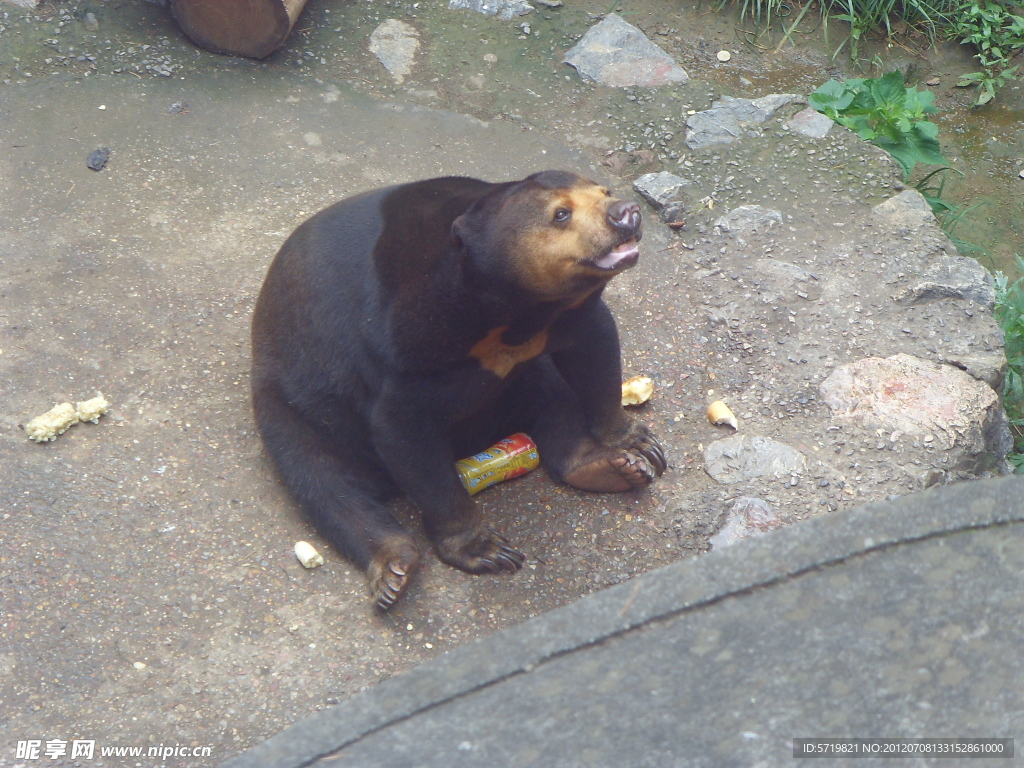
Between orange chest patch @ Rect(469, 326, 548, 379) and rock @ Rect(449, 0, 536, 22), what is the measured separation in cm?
308

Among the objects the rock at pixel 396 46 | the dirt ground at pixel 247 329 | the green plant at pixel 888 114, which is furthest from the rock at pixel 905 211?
the rock at pixel 396 46

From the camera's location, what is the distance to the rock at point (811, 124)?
475 centimetres

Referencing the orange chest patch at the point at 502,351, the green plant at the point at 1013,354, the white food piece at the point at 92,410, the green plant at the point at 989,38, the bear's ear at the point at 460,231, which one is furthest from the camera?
the green plant at the point at 989,38

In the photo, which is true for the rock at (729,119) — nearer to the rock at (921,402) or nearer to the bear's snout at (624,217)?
the rock at (921,402)

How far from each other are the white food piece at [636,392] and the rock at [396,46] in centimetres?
244

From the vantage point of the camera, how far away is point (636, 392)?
360 cm

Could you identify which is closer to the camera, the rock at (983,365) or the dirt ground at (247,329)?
the dirt ground at (247,329)

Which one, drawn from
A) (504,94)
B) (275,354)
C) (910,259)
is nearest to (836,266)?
(910,259)

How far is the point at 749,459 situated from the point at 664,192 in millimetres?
1617

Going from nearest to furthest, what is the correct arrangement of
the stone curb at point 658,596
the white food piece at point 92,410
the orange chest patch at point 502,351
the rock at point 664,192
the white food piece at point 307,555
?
the stone curb at point 658,596 < the orange chest patch at point 502,351 < the white food piece at point 307,555 < the white food piece at point 92,410 < the rock at point 664,192

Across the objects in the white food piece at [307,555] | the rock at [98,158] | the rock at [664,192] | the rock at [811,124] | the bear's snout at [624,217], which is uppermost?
the bear's snout at [624,217]

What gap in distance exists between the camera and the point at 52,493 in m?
3.12

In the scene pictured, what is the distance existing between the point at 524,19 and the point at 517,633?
14.4 ft

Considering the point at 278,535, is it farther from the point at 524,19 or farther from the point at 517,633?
the point at 524,19
